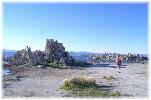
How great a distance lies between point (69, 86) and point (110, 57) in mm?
43626

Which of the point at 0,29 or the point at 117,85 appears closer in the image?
the point at 0,29

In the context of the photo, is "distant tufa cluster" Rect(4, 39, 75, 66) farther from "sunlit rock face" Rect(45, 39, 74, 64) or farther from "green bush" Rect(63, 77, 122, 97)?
"green bush" Rect(63, 77, 122, 97)

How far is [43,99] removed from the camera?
1906 centimetres

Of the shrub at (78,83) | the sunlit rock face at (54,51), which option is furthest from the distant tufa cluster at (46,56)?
the shrub at (78,83)

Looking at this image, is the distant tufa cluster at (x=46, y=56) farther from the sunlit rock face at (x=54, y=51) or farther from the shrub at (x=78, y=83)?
the shrub at (x=78, y=83)

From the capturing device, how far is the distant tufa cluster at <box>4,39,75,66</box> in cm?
4119

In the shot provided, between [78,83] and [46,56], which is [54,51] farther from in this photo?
[78,83]

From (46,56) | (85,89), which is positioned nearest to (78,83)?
(85,89)

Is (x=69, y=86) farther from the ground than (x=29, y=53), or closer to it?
closer to it

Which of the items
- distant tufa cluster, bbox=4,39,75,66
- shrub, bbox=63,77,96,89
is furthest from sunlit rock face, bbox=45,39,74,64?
shrub, bbox=63,77,96,89

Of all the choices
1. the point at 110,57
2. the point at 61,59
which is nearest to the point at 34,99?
the point at 61,59

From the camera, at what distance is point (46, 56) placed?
43.5 m

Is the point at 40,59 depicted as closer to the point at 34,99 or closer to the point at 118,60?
the point at 118,60

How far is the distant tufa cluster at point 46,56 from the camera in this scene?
135 ft
